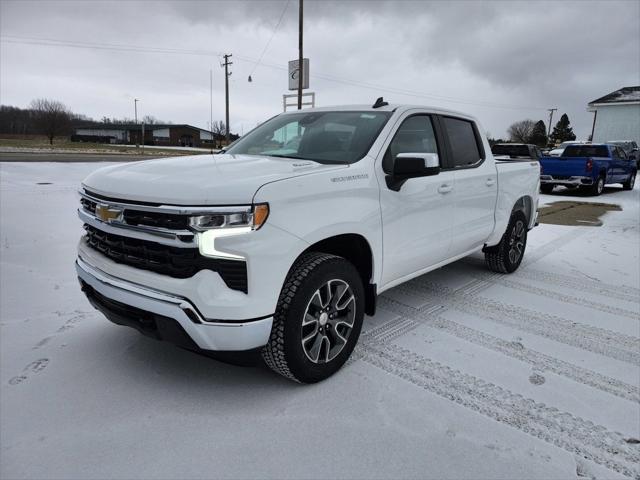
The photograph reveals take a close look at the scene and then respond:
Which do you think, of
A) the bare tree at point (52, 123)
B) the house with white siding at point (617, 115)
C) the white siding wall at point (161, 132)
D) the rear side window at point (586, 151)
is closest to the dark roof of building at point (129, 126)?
the white siding wall at point (161, 132)

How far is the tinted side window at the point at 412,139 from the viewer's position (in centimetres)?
335

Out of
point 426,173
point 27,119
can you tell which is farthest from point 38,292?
point 27,119

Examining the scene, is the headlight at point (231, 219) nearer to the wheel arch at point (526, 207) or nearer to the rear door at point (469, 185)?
the rear door at point (469, 185)

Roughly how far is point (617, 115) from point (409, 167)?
145ft

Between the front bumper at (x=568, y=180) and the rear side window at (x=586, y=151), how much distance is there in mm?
1273

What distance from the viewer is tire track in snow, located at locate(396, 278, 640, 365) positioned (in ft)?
11.7

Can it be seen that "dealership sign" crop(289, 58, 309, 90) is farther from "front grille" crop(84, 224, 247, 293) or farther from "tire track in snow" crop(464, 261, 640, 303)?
"front grille" crop(84, 224, 247, 293)

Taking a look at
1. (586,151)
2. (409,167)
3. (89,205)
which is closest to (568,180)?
(586,151)

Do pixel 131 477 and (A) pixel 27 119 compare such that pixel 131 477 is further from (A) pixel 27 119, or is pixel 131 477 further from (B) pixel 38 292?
(A) pixel 27 119

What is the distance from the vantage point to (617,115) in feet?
127

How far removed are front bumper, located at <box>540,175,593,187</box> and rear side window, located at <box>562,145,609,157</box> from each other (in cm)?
127

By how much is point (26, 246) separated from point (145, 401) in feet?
12.6

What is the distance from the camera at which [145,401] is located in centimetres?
266

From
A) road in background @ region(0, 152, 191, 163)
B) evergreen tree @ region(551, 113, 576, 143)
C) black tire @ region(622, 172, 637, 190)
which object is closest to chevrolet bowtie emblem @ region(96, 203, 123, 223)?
black tire @ region(622, 172, 637, 190)
